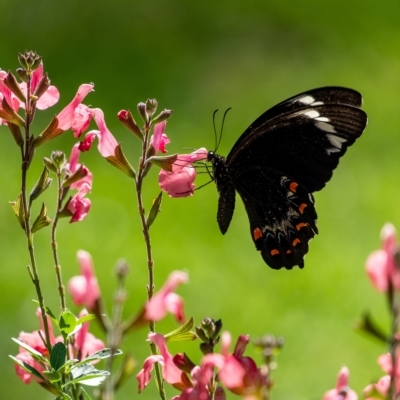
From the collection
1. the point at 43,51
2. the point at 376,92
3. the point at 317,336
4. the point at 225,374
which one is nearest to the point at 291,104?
the point at 225,374

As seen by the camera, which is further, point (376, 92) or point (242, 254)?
point (376, 92)

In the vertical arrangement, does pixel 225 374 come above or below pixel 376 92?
below

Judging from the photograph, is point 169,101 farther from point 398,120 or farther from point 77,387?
point 77,387

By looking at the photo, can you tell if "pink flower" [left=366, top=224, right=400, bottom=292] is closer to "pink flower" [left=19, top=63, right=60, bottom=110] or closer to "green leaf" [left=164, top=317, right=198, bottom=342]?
"green leaf" [left=164, top=317, right=198, bottom=342]

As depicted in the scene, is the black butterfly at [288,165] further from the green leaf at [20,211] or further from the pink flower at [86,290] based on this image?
the pink flower at [86,290]

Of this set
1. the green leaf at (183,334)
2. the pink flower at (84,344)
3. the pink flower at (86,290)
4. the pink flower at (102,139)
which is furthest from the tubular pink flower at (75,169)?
the pink flower at (86,290)

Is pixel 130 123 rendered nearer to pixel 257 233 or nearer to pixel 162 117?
pixel 162 117

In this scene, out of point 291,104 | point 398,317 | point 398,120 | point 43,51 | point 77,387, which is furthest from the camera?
point 43,51
